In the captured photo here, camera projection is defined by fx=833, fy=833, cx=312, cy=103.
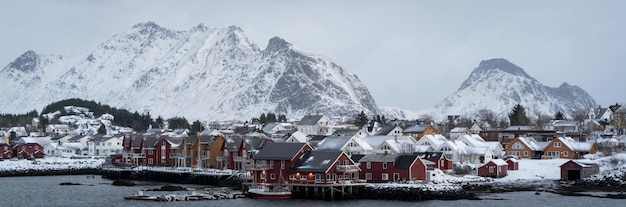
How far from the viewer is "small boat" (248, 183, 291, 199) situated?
212 ft

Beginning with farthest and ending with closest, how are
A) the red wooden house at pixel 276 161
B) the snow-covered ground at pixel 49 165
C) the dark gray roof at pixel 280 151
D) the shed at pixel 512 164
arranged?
the snow-covered ground at pixel 49 165 < the shed at pixel 512 164 < the dark gray roof at pixel 280 151 < the red wooden house at pixel 276 161

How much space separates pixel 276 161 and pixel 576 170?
88.8 ft

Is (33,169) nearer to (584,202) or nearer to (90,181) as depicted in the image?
(90,181)

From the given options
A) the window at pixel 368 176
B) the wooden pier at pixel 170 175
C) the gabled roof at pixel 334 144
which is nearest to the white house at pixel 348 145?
the gabled roof at pixel 334 144

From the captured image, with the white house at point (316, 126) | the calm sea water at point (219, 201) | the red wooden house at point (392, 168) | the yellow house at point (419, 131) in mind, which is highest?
the white house at point (316, 126)

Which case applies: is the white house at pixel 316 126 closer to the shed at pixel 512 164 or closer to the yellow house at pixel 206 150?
the yellow house at pixel 206 150

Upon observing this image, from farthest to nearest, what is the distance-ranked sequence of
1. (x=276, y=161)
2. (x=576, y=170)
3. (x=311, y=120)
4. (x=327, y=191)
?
(x=311, y=120), (x=576, y=170), (x=276, y=161), (x=327, y=191)

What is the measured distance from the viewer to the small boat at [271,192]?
6475cm

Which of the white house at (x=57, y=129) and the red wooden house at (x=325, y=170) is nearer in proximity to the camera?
the red wooden house at (x=325, y=170)

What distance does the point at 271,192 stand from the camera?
213 ft

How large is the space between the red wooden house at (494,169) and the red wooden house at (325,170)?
52.0 ft

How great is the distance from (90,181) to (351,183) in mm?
→ 35744

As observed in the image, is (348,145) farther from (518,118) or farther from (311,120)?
(311,120)

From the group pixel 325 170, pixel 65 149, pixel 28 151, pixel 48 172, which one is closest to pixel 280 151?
pixel 325 170
